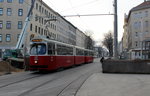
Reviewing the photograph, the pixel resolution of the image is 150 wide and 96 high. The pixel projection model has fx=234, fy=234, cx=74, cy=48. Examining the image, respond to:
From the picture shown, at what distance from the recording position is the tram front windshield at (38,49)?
20.4 metres

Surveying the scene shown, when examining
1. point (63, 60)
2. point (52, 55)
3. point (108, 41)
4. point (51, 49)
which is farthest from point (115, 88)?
point (108, 41)

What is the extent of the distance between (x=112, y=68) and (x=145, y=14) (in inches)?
2320

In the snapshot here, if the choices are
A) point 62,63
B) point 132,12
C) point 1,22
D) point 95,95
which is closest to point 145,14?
point 132,12

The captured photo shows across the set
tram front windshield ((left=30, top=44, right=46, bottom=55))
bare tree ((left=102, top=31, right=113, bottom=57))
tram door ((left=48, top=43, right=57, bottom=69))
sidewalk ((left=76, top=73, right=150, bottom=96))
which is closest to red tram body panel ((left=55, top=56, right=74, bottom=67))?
tram door ((left=48, top=43, right=57, bottom=69))

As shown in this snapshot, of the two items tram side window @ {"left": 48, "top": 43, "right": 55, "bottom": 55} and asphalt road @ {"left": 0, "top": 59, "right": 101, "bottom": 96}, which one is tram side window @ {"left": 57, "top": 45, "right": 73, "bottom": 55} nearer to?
tram side window @ {"left": 48, "top": 43, "right": 55, "bottom": 55}

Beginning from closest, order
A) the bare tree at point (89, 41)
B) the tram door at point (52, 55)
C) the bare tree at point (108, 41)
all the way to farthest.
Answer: the tram door at point (52, 55), the bare tree at point (108, 41), the bare tree at point (89, 41)

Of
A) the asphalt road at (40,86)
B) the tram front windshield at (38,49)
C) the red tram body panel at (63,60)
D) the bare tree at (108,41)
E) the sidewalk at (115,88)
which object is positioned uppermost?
the bare tree at (108,41)

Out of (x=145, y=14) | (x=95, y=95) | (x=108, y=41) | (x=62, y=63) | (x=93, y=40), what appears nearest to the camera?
(x=95, y=95)

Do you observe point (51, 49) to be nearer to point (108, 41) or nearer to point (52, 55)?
point (52, 55)

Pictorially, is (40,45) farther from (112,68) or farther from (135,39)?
(135,39)

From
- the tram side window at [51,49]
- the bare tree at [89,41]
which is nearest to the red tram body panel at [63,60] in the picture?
the tram side window at [51,49]

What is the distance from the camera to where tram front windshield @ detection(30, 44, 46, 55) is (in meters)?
20.4

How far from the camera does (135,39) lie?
76.2 metres

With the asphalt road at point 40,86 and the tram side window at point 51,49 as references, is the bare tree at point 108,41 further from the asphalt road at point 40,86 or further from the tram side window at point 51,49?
the asphalt road at point 40,86
